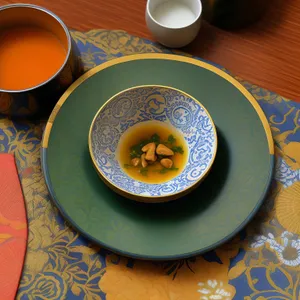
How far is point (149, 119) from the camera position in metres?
0.73

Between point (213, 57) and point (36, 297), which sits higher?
point (213, 57)

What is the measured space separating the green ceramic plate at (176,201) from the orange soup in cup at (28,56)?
0.05 meters

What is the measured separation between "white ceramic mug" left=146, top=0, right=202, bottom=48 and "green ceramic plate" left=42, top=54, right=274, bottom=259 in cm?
4

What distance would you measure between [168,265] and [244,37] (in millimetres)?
414

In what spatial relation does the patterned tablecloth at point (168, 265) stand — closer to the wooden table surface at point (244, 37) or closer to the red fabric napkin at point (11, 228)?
the red fabric napkin at point (11, 228)

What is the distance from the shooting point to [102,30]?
0.80 m

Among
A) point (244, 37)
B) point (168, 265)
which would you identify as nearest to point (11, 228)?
point (168, 265)

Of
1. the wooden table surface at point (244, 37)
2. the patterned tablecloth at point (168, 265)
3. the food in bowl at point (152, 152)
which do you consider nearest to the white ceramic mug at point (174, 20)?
the wooden table surface at point (244, 37)

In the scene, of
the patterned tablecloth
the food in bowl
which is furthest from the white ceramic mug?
the patterned tablecloth

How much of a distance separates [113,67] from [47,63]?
102 mm

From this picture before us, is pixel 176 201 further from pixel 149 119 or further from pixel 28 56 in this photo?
pixel 28 56

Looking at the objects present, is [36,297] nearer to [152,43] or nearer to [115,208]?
[115,208]

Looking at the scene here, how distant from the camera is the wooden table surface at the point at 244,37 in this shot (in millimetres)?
775

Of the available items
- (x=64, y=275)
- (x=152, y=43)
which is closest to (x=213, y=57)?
(x=152, y=43)
